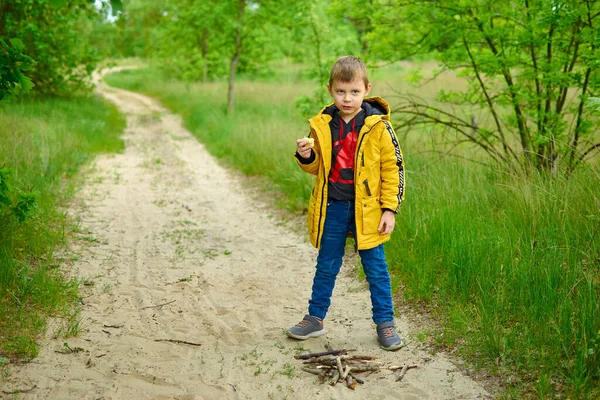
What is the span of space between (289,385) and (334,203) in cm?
119

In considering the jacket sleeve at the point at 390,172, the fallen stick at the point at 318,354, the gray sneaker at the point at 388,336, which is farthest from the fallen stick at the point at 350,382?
the jacket sleeve at the point at 390,172

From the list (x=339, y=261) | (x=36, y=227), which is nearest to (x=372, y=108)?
(x=339, y=261)

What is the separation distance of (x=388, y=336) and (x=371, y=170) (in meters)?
1.12

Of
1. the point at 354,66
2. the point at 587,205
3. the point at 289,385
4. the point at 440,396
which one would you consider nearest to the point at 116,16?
the point at 354,66

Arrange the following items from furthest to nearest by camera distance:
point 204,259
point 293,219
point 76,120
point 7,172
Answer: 1. point 76,120
2. point 293,219
3. point 204,259
4. point 7,172

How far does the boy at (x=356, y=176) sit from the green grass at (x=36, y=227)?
193 cm

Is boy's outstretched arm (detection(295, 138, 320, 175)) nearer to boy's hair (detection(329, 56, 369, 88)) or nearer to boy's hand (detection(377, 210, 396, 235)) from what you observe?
boy's hair (detection(329, 56, 369, 88))

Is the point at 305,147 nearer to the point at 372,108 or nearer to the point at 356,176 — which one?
the point at 356,176

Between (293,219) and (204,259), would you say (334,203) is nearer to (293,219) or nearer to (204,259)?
(204,259)

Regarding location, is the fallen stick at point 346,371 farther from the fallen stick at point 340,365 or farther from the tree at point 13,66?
the tree at point 13,66

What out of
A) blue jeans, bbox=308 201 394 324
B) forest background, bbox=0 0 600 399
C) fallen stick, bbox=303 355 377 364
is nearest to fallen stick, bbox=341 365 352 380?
fallen stick, bbox=303 355 377 364

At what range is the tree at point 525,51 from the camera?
580cm

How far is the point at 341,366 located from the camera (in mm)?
3520

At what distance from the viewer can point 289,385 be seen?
341cm
